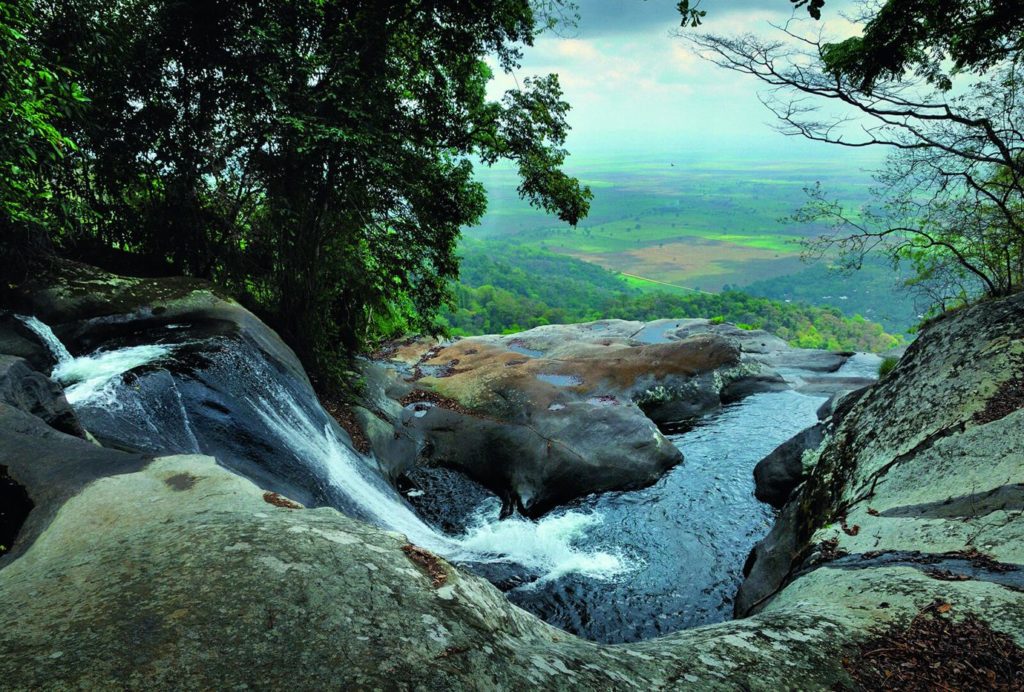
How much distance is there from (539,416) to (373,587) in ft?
45.3

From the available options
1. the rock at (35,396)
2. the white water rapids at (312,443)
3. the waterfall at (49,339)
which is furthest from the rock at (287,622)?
the waterfall at (49,339)

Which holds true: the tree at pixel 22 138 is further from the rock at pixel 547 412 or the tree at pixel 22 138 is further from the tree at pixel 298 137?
the rock at pixel 547 412

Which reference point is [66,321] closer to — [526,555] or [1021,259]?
[526,555]

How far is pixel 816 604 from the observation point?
6223 mm

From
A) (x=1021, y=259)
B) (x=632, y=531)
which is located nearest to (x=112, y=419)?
(x=632, y=531)

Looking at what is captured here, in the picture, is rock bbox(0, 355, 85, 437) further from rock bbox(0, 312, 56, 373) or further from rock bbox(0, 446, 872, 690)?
rock bbox(0, 446, 872, 690)

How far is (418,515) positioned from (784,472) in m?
10.1

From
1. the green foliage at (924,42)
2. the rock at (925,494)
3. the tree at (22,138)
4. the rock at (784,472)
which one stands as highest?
the green foliage at (924,42)

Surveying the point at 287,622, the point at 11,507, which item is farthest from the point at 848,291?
the point at 11,507

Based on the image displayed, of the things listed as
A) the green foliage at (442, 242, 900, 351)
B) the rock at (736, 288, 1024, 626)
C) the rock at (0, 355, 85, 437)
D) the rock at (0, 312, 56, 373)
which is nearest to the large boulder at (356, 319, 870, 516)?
the rock at (736, 288, 1024, 626)

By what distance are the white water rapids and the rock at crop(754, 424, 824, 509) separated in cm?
501

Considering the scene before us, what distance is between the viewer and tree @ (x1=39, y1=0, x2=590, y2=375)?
13.7 m

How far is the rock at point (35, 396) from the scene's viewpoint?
779 centimetres

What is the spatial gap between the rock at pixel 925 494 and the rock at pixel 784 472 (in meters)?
2.01
